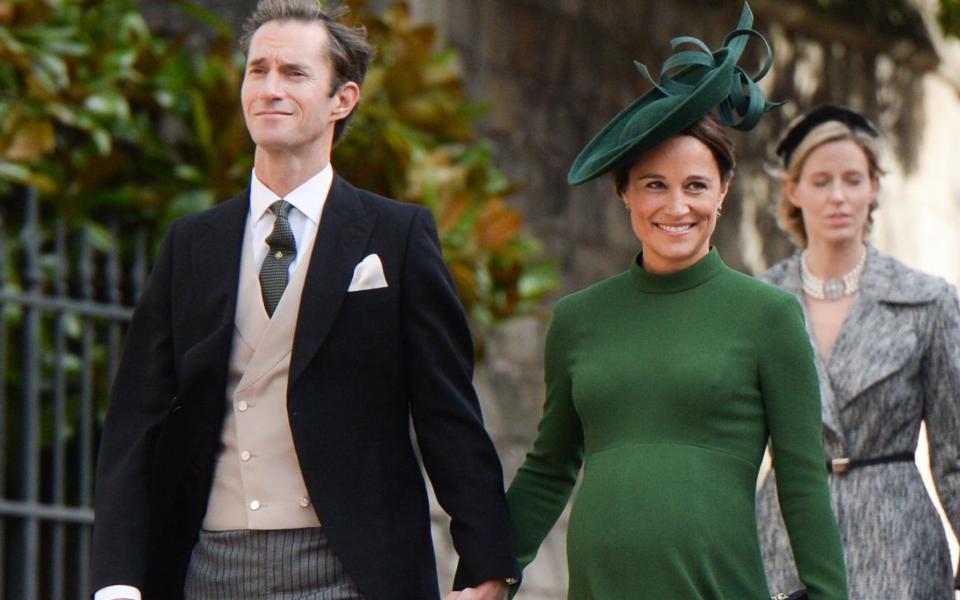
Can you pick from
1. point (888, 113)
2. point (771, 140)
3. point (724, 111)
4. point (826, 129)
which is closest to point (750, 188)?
point (771, 140)

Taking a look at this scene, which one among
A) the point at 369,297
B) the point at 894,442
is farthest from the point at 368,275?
the point at 894,442

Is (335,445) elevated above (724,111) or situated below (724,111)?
below

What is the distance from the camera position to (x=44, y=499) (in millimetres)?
7383

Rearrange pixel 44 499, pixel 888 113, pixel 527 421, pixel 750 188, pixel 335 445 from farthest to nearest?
pixel 888 113 → pixel 750 188 → pixel 527 421 → pixel 44 499 → pixel 335 445

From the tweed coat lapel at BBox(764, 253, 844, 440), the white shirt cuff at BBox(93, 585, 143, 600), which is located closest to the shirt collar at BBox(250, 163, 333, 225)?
the white shirt cuff at BBox(93, 585, 143, 600)

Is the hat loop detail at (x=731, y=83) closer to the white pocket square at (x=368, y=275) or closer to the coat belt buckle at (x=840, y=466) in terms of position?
the white pocket square at (x=368, y=275)

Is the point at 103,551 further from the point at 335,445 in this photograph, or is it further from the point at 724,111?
the point at 724,111

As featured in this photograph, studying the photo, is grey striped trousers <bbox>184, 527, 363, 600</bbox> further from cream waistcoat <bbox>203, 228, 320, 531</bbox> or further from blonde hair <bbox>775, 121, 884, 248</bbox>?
blonde hair <bbox>775, 121, 884, 248</bbox>

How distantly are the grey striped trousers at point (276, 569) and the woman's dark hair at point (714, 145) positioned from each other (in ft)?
2.97

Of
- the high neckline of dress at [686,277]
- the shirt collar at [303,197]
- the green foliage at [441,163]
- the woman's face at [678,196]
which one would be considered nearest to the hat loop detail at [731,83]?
the woman's face at [678,196]

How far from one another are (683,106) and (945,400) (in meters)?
1.25

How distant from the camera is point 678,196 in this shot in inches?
174

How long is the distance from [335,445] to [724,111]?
98 cm

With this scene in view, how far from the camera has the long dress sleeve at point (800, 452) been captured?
426 centimetres
